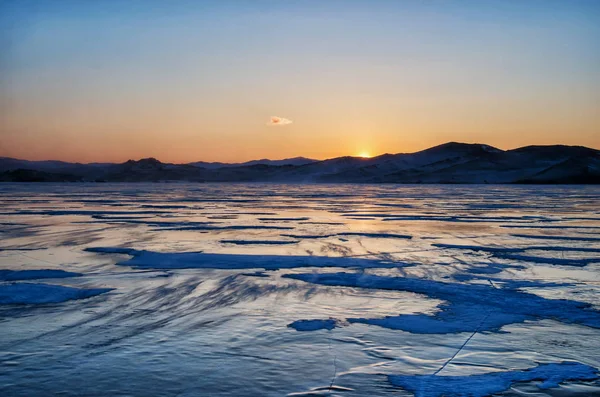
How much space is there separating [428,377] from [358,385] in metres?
0.41

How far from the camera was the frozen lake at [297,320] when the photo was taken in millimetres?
2844

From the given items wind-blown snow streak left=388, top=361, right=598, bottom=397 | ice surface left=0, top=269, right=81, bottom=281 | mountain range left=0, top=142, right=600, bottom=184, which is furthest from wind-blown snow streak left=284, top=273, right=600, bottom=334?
mountain range left=0, top=142, right=600, bottom=184

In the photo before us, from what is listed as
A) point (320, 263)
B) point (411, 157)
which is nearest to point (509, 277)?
point (320, 263)

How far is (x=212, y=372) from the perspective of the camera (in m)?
2.96

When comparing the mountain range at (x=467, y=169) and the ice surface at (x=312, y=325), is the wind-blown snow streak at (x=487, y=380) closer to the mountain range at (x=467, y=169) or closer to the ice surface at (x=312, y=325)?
the ice surface at (x=312, y=325)

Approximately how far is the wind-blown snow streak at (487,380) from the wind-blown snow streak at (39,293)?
321 cm

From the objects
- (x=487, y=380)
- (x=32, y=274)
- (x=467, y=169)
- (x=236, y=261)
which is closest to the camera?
(x=487, y=380)

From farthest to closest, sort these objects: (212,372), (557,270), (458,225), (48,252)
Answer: (458,225)
(48,252)
(557,270)
(212,372)

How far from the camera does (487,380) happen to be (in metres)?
2.84

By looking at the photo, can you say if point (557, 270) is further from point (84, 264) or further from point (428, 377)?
point (84, 264)

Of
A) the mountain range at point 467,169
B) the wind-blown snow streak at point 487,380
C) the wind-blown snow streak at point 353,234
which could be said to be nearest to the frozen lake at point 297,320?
the wind-blown snow streak at point 487,380

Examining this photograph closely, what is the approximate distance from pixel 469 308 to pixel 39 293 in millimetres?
3875

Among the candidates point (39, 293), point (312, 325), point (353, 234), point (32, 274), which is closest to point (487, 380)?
point (312, 325)

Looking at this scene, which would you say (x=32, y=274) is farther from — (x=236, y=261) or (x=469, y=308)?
(x=469, y=308)
